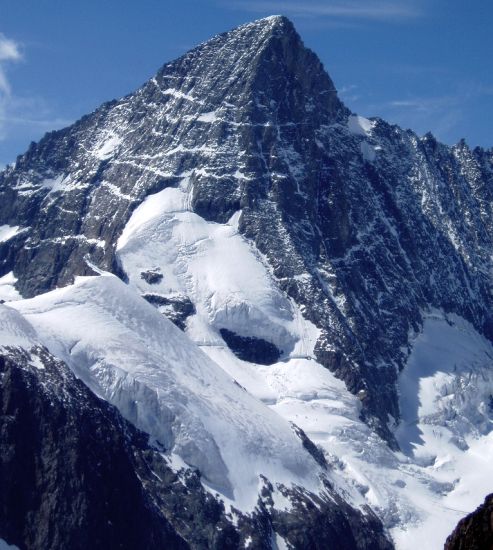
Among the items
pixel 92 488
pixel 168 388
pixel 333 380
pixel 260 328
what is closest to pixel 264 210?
pixel 260 328

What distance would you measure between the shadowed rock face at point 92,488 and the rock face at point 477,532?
3073 inches

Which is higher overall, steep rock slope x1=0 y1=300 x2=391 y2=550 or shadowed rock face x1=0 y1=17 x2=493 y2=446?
shadowed rock face x1=0 y1=17 x2=493 y2=446

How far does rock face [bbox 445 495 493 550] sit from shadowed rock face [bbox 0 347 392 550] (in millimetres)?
78052

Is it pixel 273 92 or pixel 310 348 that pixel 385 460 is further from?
pixel 273 92

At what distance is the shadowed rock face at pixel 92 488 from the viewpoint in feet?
311

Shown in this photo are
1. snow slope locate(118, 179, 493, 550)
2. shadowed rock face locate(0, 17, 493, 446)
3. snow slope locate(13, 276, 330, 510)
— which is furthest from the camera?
shadowed rock face locate(0, 17, 493, 446)

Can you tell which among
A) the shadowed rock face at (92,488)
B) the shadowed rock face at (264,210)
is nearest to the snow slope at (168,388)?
the shadowed rock face at (92,488)

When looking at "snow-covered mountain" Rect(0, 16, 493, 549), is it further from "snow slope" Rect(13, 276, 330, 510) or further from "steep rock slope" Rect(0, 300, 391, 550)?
"steep rock slope" Rect(0, 300, 391, 550)

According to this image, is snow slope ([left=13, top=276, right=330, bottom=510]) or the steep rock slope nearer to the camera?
the steep rock slope

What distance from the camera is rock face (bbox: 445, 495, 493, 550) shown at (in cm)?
1738

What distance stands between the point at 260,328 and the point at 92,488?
6595cm

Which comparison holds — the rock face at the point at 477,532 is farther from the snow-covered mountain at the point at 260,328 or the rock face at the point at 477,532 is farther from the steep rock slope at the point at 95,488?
the snow-covered mountain at the point at 260,328

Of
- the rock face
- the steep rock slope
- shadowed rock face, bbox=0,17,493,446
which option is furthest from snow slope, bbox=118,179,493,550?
the rock face

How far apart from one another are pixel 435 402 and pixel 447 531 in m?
42.8
